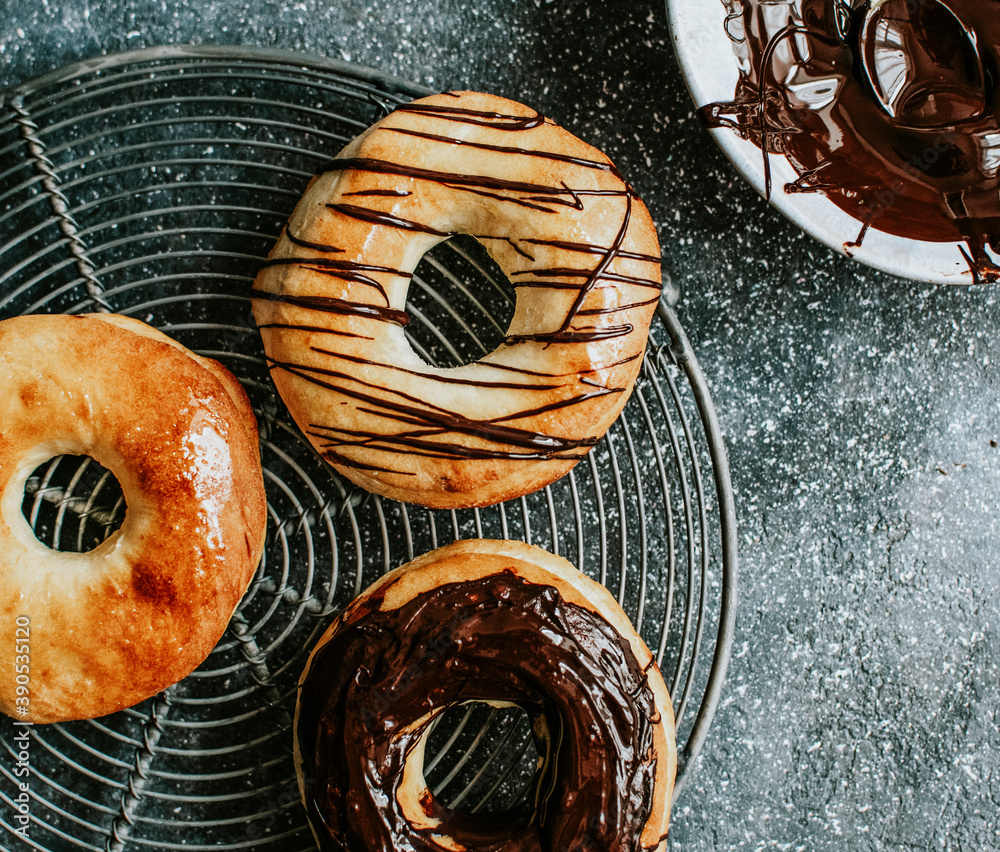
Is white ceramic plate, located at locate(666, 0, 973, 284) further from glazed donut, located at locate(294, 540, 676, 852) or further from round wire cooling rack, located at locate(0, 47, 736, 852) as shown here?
glazed donut, located at locate(294, 540, 676, 852)

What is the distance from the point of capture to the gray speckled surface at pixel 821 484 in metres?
1.69

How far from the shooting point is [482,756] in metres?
1.67

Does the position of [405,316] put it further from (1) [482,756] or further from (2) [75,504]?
(1) [482,756]

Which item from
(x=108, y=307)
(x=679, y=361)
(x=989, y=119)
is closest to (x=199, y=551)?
(x=108, y=307)

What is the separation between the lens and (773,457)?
5.75ft

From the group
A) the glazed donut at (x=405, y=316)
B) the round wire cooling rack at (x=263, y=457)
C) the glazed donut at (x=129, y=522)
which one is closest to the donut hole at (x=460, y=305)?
the round wire cooling rack at (x=263, y=457)

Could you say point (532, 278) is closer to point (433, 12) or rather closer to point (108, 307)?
point (433, 12)

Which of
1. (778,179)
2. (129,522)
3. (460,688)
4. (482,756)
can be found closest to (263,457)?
(129,522)

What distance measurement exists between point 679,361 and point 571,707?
729 mm

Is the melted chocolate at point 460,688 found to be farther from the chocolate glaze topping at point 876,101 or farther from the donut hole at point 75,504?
the chocolate glaze topping at point 876,101

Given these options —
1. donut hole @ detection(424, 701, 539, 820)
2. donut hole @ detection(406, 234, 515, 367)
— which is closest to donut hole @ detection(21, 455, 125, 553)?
donut hole @ detection(406, 234, 515, 367)

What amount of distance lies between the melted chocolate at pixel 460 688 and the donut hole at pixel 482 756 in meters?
0.29

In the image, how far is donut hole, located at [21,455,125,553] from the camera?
1.56 metres

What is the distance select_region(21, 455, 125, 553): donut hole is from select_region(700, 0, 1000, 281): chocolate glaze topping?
4.74 ft
